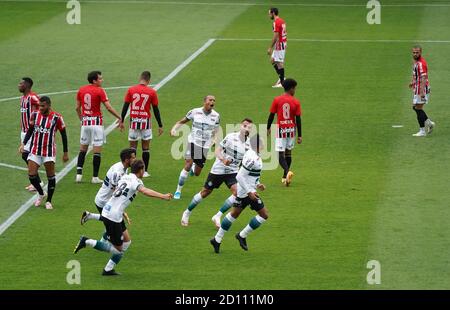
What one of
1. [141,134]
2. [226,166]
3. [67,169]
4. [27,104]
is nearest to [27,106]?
[27,104]

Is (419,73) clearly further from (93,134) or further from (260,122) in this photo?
(93,134)

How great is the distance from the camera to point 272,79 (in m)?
37.2

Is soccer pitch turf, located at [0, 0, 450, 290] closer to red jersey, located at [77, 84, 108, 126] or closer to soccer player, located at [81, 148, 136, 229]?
soccer player, located at [81, 148, 136, 229]

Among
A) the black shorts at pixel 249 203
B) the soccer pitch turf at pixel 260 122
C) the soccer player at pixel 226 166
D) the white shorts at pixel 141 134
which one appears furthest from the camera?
the white shorts at pixel 141 134

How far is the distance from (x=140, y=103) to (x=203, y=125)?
2068 millimetres

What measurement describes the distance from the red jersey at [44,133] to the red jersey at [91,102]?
2071 mm

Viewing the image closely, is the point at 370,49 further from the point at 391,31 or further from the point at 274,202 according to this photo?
the point at 274,202

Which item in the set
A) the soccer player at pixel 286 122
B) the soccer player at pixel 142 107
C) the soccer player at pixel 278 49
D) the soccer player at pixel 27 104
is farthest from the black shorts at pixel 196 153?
the soccer player at pixel 278 49

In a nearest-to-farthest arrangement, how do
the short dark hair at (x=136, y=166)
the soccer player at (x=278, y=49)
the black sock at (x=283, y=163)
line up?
1. the short dark hair at (x=136, y=166)
2. the black sock at (x=283, y=163)
3. the soccer player at (x=278, y=49)

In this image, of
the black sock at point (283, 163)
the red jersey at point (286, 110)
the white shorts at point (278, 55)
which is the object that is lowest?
the black sock at point (283, 163)

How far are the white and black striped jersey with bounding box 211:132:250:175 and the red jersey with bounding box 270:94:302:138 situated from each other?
337 cm

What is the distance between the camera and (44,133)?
78.1 ft

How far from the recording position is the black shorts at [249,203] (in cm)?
2109

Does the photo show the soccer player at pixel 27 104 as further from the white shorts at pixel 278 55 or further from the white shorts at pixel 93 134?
the white shorts at pixel 278 55
